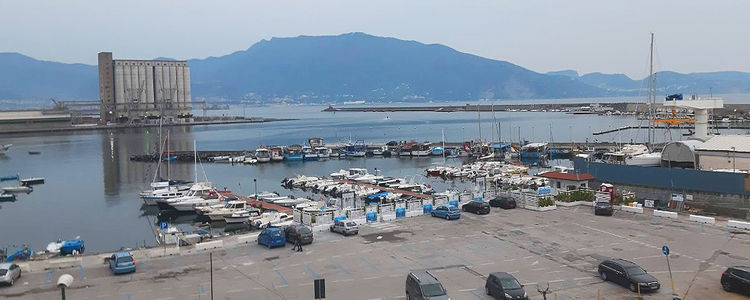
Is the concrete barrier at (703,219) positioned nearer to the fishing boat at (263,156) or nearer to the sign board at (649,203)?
the sign board at (649,203)

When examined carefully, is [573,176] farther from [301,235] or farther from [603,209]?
[301,235]

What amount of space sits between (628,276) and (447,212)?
8.32 metres

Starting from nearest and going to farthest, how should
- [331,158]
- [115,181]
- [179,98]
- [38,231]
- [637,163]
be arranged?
[637,163] < [38,231] < [115,181] < [331,158] < [179,98]

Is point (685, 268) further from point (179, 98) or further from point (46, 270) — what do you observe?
point (179, 98)

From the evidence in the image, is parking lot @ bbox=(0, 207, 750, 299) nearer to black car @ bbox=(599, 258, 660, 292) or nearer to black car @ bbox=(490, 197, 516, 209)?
black car @ bbox=(599, 258, 660, 292)

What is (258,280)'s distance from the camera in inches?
539

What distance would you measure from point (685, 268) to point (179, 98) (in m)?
154

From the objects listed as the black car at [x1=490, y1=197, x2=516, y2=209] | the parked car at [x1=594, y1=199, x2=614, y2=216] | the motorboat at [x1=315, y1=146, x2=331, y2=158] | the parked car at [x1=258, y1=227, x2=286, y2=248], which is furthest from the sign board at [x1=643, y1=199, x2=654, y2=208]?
the motorboat at [x1=315, y1=146, x2=331, y2=158]

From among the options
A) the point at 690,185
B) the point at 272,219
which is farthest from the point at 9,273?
the point at 690,185

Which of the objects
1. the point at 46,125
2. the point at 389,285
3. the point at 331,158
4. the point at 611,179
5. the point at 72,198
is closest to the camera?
the point at 389,285

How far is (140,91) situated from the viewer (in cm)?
14775

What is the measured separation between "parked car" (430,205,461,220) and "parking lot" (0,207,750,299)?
27.1 inches

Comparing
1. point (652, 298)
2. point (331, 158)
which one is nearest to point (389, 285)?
point (652, 298)

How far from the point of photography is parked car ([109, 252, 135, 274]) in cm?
1437
